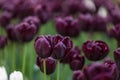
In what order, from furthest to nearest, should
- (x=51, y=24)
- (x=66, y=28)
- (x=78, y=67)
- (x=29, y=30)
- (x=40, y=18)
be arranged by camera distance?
(x=51, y=24) → (x=40, y=18) → (x=66, y=28) → (x=29, y=30) → (x=78, y=67)

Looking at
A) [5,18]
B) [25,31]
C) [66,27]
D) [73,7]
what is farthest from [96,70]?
[73,7]

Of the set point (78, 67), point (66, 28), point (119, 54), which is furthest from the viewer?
point (66, 28)

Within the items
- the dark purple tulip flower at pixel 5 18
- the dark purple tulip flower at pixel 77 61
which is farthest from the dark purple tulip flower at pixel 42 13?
the dark purple tulip flower at pixel 77 61

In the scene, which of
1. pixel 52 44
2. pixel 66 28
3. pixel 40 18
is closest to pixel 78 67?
pixel 52 44

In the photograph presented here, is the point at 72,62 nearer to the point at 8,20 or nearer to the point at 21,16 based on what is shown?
the point at 8,20

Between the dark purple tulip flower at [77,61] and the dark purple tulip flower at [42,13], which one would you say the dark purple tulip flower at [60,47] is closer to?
the dark purple tulip flower at [77,61]

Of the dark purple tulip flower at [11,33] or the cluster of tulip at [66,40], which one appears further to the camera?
Result: the dark purple tulip flower at [11,33]

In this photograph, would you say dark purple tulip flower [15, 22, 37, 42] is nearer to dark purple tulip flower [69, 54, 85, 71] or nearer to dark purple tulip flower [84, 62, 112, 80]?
dark purple tulip flower [69, 54, 85, 71]
